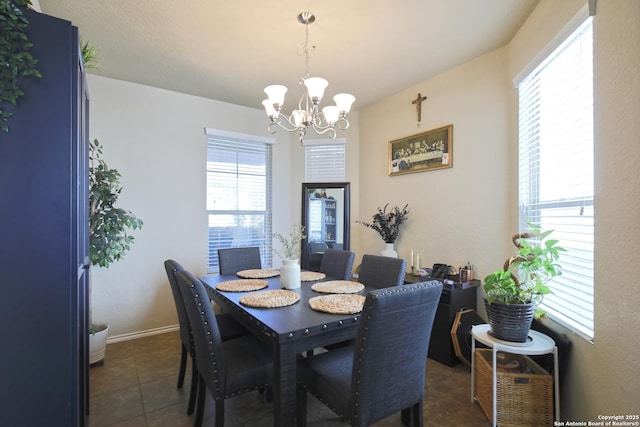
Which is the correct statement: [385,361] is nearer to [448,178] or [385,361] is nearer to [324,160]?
[448,178]

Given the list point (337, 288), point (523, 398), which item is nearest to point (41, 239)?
point (337, 288)

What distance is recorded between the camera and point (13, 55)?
3.78 feet

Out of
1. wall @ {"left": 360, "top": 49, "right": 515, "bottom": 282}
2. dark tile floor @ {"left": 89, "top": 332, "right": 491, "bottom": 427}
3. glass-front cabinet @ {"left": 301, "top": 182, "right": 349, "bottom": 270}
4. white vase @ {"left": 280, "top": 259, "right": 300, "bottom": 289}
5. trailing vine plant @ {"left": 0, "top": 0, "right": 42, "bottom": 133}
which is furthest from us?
glass-front cabinet @ {"left": 301, "top": 182, "right": 349, "bottom": 270}

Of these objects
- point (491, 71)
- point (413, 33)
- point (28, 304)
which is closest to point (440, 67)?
point (491, 71)

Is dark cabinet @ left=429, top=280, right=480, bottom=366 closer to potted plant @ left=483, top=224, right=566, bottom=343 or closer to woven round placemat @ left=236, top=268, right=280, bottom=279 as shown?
potted plant @ left=483, top=224, right=566, bottom=343

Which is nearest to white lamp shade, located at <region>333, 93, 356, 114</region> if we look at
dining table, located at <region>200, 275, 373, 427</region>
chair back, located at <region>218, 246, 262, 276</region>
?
dining table, located at <region>200, 275, 373, 427</region>

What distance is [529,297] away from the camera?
191cm

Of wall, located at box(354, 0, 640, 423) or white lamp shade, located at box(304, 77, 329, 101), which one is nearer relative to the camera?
wall, located at box(354, 0, 640, 423)

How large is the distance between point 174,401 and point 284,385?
Result: 3.93 feet

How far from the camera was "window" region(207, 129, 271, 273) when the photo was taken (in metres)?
3.93

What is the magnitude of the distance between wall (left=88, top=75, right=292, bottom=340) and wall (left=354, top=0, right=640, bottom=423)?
214 centimetres

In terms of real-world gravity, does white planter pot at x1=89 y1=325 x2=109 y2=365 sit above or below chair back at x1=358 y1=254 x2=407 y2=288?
below

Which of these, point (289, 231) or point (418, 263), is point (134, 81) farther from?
point (418, 263)

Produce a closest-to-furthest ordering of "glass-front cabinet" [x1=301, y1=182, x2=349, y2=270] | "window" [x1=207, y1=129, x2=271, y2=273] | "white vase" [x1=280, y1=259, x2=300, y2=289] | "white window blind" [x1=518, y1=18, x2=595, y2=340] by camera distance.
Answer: "white window blind" [x1=518, y1=18, x2=595, y2=340] < "white vase" [x1=280, y1=259, x2=300, y2=289] < "window" [x1=207, y1=129, x2=271, y2=273] < "glass-front cabinet" [x1=301, y1=182, x2=349, y2=270]
